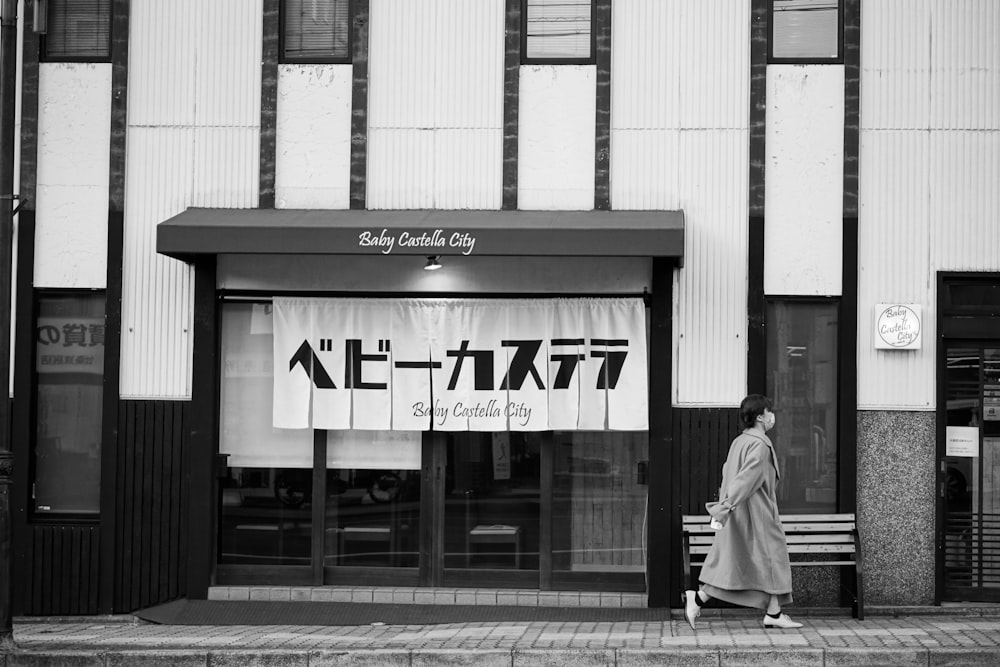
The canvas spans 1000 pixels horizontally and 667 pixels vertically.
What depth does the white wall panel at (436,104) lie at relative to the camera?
36.7ft

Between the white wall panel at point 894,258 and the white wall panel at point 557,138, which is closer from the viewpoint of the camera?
the white wall panel at point 894,258

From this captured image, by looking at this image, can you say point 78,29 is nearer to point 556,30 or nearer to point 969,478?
point 556,30

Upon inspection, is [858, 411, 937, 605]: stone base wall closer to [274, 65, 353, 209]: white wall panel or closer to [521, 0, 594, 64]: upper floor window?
[521, 0, 594, 64]: upper floor window

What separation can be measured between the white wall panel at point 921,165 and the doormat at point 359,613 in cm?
306

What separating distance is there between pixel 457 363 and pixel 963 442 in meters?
4.67

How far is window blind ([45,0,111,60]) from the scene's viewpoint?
1148cm

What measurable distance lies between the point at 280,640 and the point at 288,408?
240 centimetres

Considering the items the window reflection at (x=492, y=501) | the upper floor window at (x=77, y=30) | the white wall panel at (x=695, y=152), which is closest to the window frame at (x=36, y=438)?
the upper floor window at (x=77, y=30)

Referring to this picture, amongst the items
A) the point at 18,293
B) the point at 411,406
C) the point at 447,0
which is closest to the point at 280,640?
the point at 411,406

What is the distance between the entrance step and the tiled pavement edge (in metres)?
0.83

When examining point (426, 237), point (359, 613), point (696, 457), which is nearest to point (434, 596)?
point (359, 613)

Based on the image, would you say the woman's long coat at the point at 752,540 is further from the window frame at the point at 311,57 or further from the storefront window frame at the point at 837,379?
the window frame at the point at 311,57

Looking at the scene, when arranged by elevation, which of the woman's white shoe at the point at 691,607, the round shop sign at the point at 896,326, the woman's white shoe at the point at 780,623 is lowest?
the woman's white shoe at the point at 780,623

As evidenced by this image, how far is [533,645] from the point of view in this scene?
923cm
